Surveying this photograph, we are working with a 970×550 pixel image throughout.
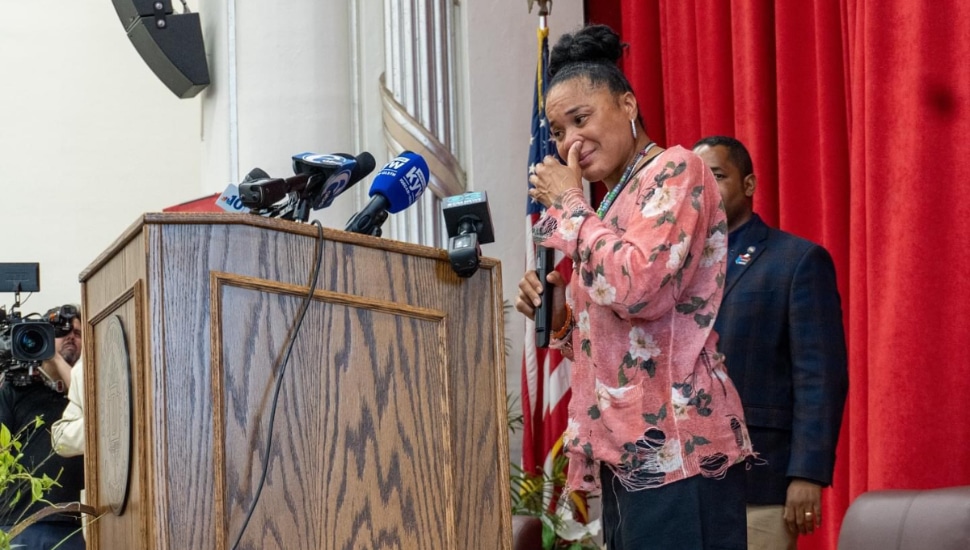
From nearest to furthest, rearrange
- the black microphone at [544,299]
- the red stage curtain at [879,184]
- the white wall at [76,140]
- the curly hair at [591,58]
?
the black microphone at [544,299] < the curly hair at [591,58] < the red stage curtain at [879,184] < the white wall at [76,140]

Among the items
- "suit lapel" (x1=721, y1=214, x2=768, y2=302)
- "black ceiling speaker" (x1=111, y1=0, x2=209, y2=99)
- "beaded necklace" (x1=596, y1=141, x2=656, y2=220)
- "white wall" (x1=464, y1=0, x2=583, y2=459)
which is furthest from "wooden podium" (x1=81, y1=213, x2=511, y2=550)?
"black ceiling speaker" (x1=111, y1=0, x2=209, y2=99)

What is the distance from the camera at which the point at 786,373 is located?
2672 mm

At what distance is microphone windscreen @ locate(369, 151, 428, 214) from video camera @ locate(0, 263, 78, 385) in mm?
1759

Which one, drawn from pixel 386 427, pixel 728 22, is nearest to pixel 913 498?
pixel 386 427

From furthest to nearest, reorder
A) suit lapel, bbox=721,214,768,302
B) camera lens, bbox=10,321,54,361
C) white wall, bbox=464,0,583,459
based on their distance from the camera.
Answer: white wall, bbox=464,0,583,459 < camera lens, bbox=10,321,54,361 < suit lapel, bbox=721,214,768,302

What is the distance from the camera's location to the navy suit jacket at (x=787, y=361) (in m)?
2.55

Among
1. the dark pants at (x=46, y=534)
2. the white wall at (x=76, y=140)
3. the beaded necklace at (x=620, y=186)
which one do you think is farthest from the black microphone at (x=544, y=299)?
the white wall at (x=76, y=140)

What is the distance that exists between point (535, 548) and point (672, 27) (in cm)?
186

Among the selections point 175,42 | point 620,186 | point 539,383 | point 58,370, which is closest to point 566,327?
point 620,186

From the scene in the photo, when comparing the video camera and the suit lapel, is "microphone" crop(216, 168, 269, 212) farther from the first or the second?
the video camera

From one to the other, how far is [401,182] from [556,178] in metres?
0.30

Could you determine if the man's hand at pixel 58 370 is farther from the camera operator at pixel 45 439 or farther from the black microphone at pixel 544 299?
the black microphone at pixel 544 299

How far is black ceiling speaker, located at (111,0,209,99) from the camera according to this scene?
4668mm

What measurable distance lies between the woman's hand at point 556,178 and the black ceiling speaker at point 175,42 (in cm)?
288
